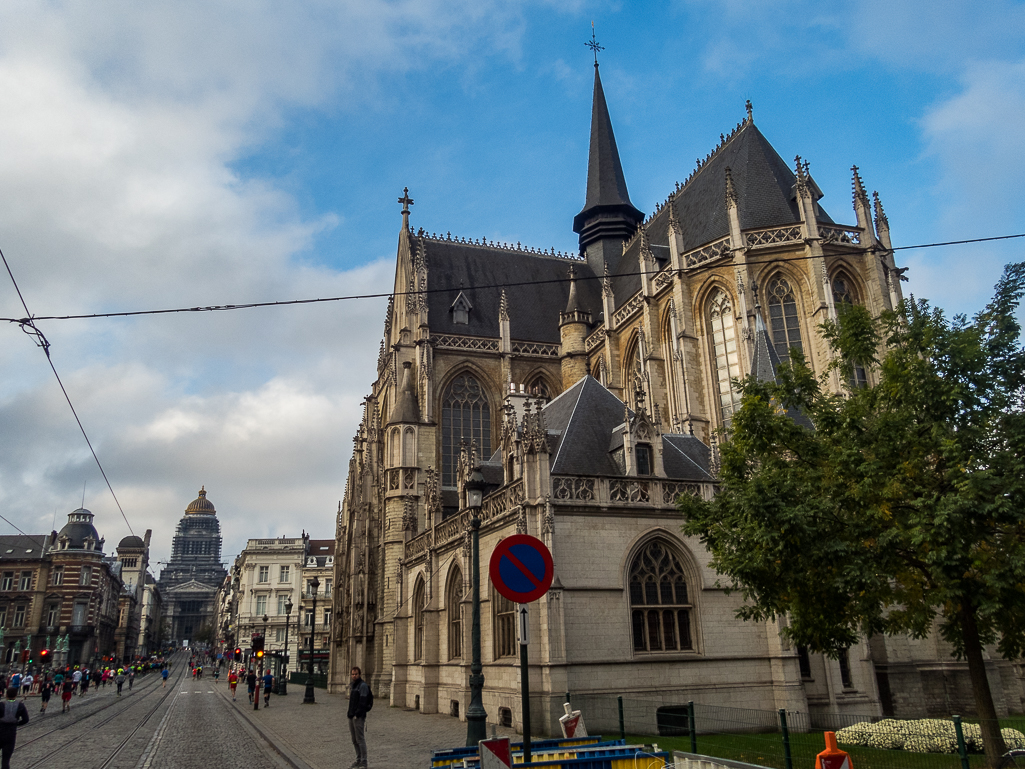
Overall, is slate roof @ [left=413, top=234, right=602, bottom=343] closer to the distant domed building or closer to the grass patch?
the grass patch

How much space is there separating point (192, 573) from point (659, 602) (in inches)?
7812

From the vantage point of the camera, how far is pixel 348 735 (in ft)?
58.6

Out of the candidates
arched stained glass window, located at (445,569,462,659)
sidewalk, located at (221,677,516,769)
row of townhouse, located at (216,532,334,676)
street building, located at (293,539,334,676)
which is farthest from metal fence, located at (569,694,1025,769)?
row of townhouse, located at (216,532,334,676)

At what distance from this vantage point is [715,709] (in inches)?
666

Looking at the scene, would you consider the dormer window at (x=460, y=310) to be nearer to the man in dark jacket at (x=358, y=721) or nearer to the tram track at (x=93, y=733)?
the tram track at (x=93, y=733)

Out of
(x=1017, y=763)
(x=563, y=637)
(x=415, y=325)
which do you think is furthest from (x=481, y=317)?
(x=1017, y=763)

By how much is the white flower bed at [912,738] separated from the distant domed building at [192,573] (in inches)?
7601

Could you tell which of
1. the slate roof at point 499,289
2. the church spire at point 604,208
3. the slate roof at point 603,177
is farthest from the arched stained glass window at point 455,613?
the slate roof at point 603,177

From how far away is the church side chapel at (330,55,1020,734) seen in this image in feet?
58.1

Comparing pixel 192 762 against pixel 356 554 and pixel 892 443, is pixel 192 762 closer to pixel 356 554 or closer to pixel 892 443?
pixel 892 443

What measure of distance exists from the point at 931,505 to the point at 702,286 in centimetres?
2130

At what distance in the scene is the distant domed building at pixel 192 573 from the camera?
186 metres

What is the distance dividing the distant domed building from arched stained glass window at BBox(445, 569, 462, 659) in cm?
18109

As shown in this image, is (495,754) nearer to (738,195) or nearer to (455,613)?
(455,613)
